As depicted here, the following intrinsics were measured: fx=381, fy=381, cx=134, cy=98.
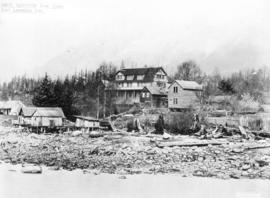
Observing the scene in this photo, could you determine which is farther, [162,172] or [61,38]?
[61,38]

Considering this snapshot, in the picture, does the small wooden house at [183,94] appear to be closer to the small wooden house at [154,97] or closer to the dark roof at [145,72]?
the small wooden house at [154,97]

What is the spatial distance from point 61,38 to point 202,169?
1799 mm

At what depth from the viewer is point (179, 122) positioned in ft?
11.7

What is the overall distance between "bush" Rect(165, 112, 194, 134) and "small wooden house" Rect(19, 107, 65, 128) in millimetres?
1048

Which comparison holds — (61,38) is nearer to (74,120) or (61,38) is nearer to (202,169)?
(74,120)

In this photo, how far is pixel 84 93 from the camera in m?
3.79

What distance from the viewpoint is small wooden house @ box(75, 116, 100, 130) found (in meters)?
3.73

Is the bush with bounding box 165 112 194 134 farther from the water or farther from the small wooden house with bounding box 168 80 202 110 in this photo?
the water

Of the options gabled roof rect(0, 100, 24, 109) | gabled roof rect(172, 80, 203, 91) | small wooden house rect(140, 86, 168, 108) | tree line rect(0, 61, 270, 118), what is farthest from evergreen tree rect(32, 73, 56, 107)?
gabled roof rect(172, 80, 203, 91)

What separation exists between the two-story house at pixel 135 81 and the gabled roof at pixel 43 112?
589 mm

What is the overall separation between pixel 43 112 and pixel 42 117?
0.05m

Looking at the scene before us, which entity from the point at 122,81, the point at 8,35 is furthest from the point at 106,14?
the point at 8,35

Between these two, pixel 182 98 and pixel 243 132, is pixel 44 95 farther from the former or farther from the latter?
pixel 243 132

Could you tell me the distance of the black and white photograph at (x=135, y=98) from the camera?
3.38 meters
